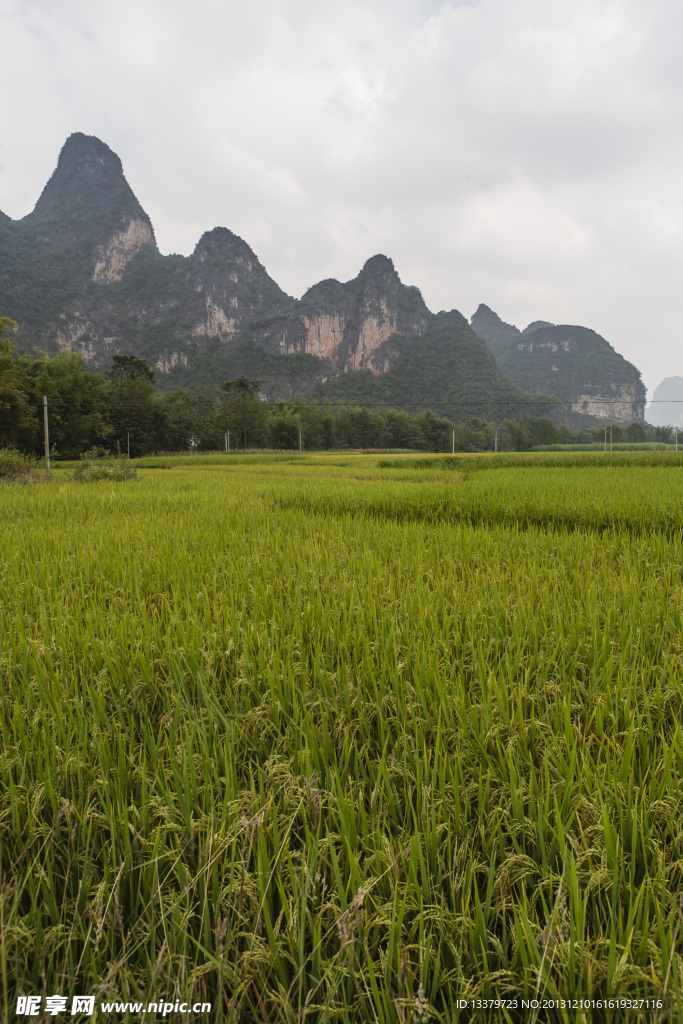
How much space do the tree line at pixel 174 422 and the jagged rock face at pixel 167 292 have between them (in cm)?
5935

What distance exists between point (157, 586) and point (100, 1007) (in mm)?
2546

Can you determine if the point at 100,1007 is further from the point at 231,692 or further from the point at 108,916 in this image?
the point at 231,692

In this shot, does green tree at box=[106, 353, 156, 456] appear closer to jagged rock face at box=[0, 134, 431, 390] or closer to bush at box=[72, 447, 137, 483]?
bush at box=[72, 447, 137, 483]

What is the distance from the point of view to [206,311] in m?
160

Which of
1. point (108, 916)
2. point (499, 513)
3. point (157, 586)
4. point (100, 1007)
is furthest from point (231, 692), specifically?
point (499, 513)

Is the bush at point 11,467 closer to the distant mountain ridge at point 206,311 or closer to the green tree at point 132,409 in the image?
the green tree at point 132,409

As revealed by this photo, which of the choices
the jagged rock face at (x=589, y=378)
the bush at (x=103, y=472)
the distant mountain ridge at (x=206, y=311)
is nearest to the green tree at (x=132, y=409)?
the bush at (x=103, y=472)

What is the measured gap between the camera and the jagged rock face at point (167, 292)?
152 m

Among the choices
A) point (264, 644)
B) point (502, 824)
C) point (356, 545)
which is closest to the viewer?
point (502, 824)

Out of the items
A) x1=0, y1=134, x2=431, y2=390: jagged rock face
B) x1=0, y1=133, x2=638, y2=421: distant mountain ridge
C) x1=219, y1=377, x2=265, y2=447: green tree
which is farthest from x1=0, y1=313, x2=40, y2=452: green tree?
x1=0, y1=134, x2=431, y2=390: jagged rock face

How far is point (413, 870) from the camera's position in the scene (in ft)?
3.02

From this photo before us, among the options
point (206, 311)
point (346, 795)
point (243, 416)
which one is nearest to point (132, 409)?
point (243, 416)

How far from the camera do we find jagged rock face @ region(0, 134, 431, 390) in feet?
498

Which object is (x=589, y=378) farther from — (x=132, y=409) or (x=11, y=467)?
(x=11, y=467)
